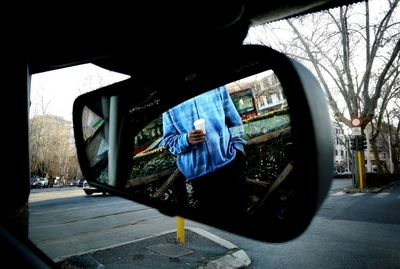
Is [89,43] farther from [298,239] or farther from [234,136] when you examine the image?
[298,239]

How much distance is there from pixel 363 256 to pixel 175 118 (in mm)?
5341

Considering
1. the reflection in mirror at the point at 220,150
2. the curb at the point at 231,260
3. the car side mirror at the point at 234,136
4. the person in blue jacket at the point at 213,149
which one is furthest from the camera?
the curb at the point at 231,260

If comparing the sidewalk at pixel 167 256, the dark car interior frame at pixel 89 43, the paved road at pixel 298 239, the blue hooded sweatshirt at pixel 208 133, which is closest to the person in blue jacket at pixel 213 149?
the blue hooded sweatshirt at pixel 208 133

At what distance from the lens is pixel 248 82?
3.18 ft

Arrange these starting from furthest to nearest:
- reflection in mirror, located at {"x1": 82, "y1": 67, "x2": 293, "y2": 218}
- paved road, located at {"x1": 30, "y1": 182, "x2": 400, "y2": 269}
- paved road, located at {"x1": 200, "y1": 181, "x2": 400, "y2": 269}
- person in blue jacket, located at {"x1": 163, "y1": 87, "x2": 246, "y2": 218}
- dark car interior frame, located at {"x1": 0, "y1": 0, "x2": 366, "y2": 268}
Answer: paved road, located at {"x1": 30, "y1": 182, "x2": 400, "y2": 269}
paved road, located at {"x1": 200, "y1": 181, "x2": 400, "y2": 269}
dark car interior frame, located at {"x1": 0, "y1": 0, "x2": 366, "y2": 268}
person in blue jacket, located at {"x1": 163, "y1": 87, "x2": 246, "y2": 218}
reflection in mirror, located at {"x1": 82, "y1": 67, "x2": 293, "y2": 218}

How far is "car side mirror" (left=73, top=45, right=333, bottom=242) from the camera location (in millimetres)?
620

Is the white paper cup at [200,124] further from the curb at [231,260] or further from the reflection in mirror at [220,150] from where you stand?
the curb at [231,260]

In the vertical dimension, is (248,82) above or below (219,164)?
above

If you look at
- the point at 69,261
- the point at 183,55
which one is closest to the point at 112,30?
the point at 183,55

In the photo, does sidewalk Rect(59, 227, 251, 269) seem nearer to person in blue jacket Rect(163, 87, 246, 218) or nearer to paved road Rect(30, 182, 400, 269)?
paved road Rect(30, 182, 400, 269)

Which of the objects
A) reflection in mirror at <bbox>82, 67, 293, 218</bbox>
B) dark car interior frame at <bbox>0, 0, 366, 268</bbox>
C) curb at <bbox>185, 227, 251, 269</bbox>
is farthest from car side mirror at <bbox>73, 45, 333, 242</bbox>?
curb at <bbox>185, 227, 251, 269</bbox>

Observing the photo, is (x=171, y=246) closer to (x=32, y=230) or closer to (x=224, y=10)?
(x=32, y=230)

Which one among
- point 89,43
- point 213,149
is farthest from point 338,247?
point 89,43

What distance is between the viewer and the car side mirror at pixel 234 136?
62cm
